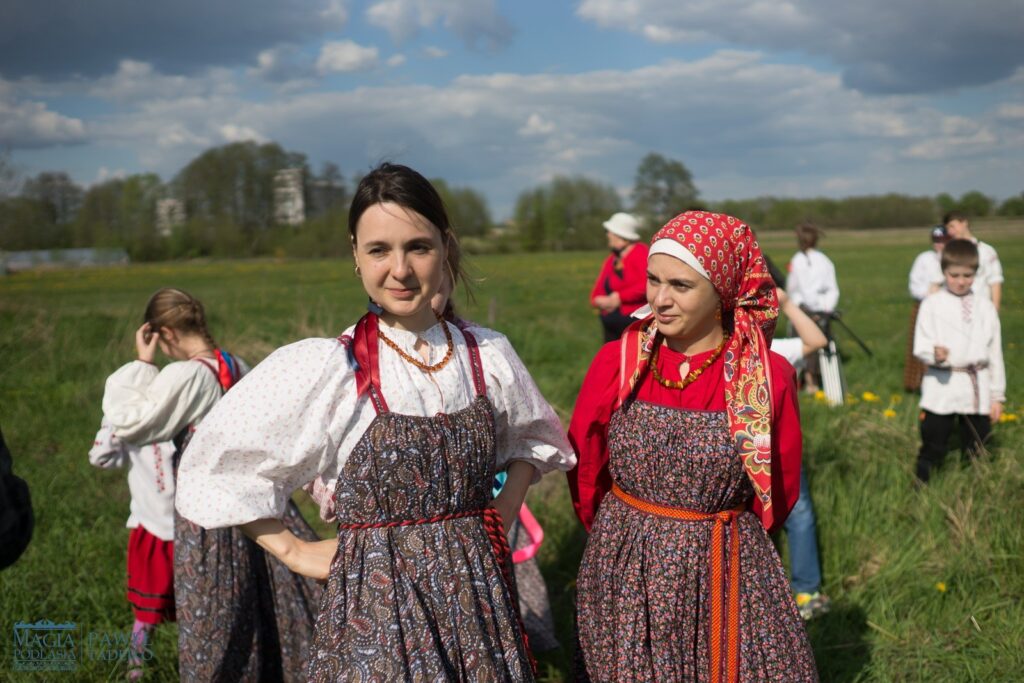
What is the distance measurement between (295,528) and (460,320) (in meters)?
1.36

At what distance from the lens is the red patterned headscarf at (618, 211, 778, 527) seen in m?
2.46

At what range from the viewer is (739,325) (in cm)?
259

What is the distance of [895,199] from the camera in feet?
139

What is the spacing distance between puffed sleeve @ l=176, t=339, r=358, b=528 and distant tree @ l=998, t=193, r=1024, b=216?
7.75m

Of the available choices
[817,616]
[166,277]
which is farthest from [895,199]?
[817,616]

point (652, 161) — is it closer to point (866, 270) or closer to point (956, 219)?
point (866, 270)

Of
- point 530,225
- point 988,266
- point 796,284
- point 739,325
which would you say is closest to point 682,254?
point 739,325

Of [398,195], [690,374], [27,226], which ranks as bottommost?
[690,374]

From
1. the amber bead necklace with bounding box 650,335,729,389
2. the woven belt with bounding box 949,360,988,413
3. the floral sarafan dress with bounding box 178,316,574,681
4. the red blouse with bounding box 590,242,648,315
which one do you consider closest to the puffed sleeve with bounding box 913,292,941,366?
the woven belt with bounding box 949,360,988,413

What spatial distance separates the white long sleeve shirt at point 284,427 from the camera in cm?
202

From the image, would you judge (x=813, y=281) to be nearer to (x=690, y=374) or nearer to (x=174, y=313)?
(x=690, y=374)

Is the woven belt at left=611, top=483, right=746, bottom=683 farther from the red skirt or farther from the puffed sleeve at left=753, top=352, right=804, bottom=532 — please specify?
the red skirt

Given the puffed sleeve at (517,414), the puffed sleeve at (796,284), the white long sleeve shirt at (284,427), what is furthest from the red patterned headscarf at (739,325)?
the puffed sleeve at (796,284)

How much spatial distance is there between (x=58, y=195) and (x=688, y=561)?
17914mm
